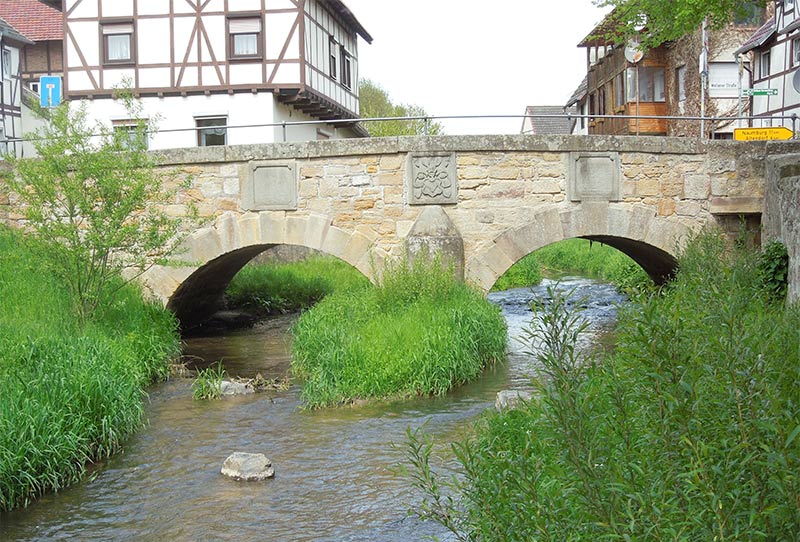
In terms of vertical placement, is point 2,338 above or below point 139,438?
above

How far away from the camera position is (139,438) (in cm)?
796

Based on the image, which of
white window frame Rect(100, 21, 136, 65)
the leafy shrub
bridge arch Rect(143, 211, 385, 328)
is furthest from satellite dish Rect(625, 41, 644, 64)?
white window frame Rect(100, 21, 136, 65)

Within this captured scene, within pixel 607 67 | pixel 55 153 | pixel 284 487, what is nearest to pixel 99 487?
pixel 284 487

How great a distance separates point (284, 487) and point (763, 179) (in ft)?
26.2

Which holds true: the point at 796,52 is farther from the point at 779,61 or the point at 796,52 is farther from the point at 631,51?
the point at 631,51

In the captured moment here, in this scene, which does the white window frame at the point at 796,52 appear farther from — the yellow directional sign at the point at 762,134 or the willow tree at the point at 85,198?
the willow tree at the point at 85,198

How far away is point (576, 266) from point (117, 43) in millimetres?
13942

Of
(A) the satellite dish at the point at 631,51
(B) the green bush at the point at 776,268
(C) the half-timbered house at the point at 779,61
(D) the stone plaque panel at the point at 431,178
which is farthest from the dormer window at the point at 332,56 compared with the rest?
(B) the green bush at the point at 776,268

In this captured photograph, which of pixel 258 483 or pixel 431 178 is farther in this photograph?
pixel 431 178

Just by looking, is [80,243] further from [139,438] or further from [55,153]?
[139,438]

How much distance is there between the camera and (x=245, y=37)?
2222cm

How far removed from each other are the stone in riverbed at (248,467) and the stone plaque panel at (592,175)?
6110 mm

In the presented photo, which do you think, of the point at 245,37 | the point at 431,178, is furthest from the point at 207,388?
the point at 245,37

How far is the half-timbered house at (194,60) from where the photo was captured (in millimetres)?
22156
